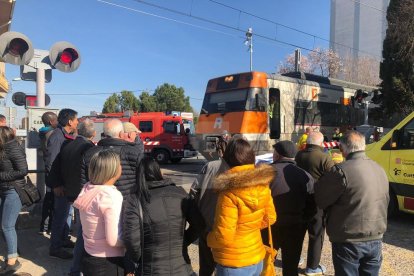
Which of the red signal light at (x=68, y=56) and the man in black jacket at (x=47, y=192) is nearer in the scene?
the man in black jacket at (x=47, y=192)

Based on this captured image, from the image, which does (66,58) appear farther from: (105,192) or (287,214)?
(287,214)

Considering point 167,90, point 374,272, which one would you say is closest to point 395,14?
point 374,272

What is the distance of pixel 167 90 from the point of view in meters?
51.4

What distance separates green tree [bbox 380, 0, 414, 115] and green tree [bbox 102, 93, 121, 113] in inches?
1652

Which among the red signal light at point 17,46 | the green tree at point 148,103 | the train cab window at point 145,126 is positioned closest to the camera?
the red signal light at point 17,46

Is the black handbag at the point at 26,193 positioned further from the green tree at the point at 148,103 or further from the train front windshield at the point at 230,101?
the green tree at the point at 148,103

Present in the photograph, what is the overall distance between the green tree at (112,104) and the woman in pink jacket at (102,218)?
52243 millimetres

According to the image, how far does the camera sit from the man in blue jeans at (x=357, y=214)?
9.85 ft

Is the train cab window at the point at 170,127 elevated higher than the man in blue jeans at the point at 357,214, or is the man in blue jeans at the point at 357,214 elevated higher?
the train cab window at the point at 170,127

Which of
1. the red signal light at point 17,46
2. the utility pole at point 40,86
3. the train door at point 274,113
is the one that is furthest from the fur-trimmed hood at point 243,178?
Result: the train door at point 274,113

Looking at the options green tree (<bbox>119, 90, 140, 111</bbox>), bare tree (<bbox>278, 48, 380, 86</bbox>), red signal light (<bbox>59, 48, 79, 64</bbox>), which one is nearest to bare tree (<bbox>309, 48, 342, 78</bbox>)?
bare tree (<bbox>278, 48, 380, 86</bbox>)

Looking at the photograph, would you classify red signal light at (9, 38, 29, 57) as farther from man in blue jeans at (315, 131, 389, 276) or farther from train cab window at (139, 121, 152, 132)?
train cab window at (139, 121, 152, 132)

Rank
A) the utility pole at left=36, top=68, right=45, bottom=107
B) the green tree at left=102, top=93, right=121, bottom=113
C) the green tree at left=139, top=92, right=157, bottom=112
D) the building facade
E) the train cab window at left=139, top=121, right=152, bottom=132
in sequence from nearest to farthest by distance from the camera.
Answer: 1. the utility pole at left=36, top=68, right=45, bottom=107
2. the train cab window at left=139, top=121, right=152, bottom=132
3. the green tree at left=139, top=92, right=157, bottom=112
4. the green tree at left=102, top=93, right=121, bottom=113
5. the building facade

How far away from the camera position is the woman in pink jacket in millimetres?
2711
